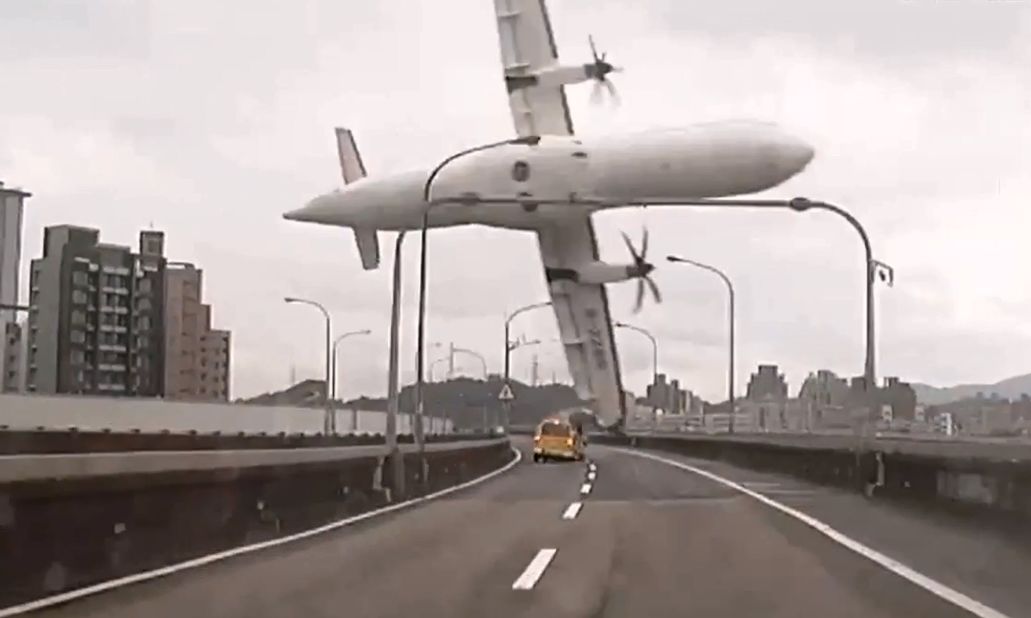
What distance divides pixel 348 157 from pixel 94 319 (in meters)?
19.2

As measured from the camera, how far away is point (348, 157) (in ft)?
223

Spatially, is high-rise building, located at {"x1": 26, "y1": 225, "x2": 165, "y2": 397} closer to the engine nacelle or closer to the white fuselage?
the white fuselage

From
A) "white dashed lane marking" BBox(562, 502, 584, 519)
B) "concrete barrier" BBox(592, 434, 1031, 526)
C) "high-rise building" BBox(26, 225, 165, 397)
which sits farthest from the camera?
"high-rise building" BBox(26, 225, 165, 397)

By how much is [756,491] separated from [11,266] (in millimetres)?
39698

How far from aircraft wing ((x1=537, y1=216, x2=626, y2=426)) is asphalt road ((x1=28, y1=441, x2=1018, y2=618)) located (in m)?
49.6

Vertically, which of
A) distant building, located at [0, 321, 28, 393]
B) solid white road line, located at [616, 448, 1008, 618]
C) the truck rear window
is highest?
distant building, located at [0, 321, 28, 393]

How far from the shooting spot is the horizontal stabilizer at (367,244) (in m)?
63.6

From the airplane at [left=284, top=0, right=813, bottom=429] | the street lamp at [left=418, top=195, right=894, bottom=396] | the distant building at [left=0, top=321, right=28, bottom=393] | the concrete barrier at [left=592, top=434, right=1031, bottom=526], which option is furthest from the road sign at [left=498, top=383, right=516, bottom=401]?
the street lamp at [left=418, top=195, right=894, bottom=396]

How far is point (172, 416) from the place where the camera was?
43.8 meters

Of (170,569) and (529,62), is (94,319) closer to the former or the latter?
(529,62)

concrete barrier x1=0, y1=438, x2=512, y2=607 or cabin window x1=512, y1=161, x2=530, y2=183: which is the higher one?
cabin window x1=512, y1=161, x2=530, y2=183

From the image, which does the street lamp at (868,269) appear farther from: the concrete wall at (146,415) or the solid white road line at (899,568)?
the concrete wall at (146,415)

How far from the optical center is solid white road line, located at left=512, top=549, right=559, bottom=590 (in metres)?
12.0

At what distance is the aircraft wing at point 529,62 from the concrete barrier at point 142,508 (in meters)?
47.0
